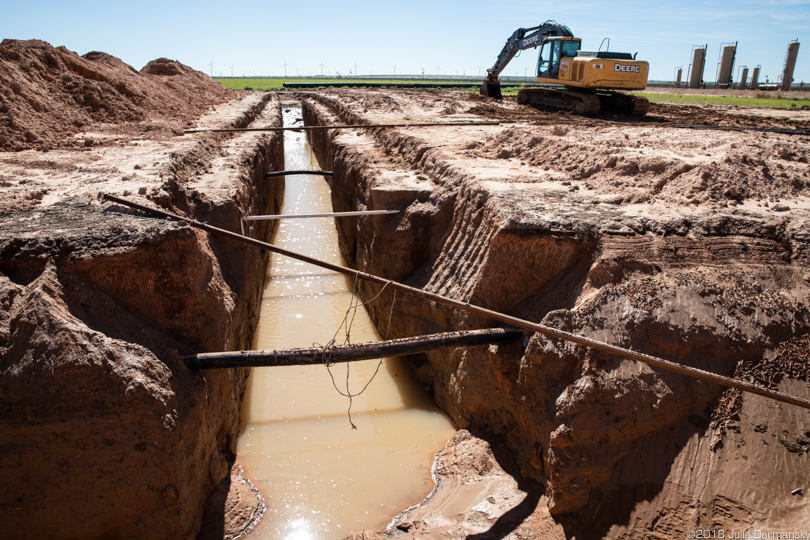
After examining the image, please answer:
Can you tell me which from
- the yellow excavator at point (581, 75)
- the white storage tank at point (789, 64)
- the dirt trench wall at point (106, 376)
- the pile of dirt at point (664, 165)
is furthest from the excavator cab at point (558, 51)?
the white storage tank at point (789, 64)

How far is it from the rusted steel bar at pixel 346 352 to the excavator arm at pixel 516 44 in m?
14.9

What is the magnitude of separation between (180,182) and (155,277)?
9.10 ft

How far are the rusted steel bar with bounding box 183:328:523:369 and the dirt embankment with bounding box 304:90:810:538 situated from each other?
0.29 meters

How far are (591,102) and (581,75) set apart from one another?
813 millimetres

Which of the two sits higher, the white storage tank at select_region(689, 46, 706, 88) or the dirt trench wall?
the white storage tank at select_region(689, 46, 706, 88)

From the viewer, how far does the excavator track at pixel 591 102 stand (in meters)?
14.9

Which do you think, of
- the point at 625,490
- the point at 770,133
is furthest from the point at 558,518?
the point at 770,133

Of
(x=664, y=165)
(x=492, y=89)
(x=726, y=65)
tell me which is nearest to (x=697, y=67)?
(x=726, y=65)

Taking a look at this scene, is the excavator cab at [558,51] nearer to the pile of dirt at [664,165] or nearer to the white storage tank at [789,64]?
the pile of dirt at [664,165]

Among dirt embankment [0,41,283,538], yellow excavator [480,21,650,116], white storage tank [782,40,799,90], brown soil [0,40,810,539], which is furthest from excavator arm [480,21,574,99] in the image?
white storage tank [782,40,799,90]

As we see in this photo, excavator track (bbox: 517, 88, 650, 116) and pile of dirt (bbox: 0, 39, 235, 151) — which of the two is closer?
pile of dirt (bbox: 0, 39, 235, 151)

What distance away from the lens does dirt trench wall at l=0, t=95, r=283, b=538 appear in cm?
356

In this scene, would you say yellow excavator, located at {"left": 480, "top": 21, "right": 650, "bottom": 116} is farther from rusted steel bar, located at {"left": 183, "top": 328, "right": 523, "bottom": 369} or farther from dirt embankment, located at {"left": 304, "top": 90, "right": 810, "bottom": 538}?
rusted steel bar, located at {"left": 183, "top": 328, "right": 523, "bottom": 369}

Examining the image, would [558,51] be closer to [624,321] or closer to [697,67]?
[624,321]
